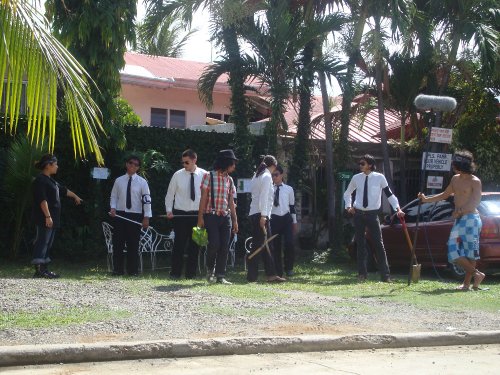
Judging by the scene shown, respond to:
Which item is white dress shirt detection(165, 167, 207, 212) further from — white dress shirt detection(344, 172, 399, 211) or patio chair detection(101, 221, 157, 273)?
white dress shirt detection(344, 172, 399, 211)

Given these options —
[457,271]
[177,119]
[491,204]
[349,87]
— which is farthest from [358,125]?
[457,271]

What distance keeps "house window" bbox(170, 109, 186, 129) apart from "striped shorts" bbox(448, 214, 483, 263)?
1401 cm

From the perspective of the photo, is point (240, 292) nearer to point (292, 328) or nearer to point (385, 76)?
point (292, 328)

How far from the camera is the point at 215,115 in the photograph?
26156mm

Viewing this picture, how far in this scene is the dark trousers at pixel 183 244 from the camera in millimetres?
12656

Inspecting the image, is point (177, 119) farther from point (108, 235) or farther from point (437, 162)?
point (437, 162)

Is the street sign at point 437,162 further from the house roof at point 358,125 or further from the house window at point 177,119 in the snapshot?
the house window at point 177,119

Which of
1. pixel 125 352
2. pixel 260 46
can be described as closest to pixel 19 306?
pixel 125 352

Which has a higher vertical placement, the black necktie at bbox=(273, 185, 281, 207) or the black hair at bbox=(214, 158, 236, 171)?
the black hair at bbox=(214, 158, 236, 171)

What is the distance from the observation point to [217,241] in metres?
12.1

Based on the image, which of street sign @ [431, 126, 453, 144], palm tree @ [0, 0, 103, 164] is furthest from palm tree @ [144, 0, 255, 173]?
palm tree @ [0, 0, 103, 164]

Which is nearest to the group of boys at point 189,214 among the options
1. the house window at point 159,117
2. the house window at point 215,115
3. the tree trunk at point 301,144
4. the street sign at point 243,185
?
the street sign at point 243,185

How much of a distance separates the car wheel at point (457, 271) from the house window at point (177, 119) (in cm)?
1241

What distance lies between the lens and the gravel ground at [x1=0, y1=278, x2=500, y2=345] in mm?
7773
